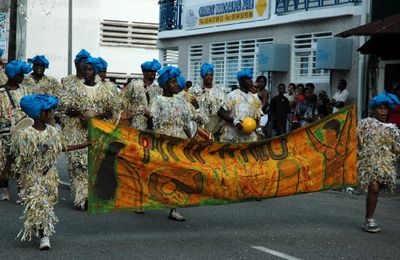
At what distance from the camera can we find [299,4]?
2447 cm

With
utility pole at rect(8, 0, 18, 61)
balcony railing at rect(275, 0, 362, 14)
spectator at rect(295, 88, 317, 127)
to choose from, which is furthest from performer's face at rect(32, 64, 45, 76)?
utility pole at rect(8, 0, 18, 61)

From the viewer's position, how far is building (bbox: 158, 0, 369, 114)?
22.4m

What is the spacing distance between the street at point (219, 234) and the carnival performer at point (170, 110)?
696mm

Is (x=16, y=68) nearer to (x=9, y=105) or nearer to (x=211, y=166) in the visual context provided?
(x=9, y=105)

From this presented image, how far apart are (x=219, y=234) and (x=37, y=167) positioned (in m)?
2.17

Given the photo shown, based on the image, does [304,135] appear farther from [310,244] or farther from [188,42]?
[188,42]

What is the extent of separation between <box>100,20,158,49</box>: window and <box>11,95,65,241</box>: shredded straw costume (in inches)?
1359

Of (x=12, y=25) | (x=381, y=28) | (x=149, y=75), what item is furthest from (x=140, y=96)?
(x=12, y=25)

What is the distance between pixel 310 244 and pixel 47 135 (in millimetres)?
2834

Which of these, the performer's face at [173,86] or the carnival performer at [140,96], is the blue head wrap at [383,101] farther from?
the carnival performer at [140,96]

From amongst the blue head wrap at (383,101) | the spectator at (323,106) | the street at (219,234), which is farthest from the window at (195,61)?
the blue head wrap at (383,101)

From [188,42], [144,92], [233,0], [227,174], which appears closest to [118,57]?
[188,42]

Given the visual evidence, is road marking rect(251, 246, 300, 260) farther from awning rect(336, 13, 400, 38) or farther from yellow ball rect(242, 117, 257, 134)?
awning rect(336, 13, 400, 38)

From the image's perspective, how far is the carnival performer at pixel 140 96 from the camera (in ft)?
40.8
